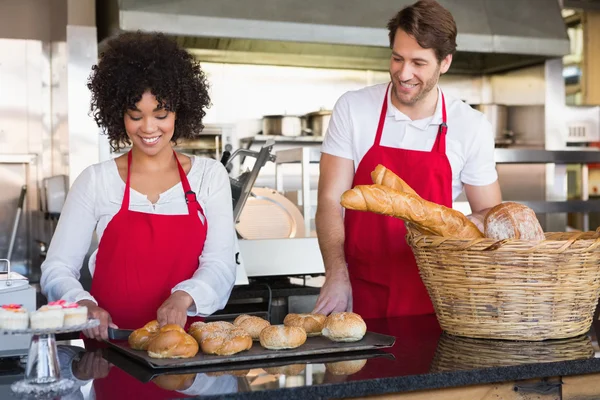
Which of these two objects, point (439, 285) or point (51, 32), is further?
point (51, 32)

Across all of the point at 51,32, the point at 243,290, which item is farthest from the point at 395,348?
the point at 51,32

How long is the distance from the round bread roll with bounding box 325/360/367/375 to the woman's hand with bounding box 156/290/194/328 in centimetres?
40

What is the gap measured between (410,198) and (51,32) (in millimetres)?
4394

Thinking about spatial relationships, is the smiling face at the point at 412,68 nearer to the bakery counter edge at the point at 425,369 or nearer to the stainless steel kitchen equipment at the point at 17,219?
the bakery counter edge at the point at 425,369

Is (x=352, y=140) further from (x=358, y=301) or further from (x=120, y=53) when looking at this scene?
(x=120, y=53)

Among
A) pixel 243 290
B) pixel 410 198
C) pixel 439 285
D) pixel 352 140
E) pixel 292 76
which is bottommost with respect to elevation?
pixel 243 290

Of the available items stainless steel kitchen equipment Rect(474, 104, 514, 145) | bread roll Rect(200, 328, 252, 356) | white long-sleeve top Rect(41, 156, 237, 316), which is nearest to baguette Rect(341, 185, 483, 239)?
bread roll Rect(200, 328, 252, 356)

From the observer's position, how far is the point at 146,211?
1.99m

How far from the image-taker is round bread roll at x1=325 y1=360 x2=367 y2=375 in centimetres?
132

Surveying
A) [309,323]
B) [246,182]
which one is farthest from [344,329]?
[246,182]

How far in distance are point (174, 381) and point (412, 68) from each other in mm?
1124

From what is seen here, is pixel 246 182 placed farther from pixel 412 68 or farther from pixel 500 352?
pixel 500 352

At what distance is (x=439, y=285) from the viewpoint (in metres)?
1.66

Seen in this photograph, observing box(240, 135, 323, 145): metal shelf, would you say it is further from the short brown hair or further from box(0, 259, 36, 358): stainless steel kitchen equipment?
box(0, 259, 36, 358): stainless steel kitchen equipment
